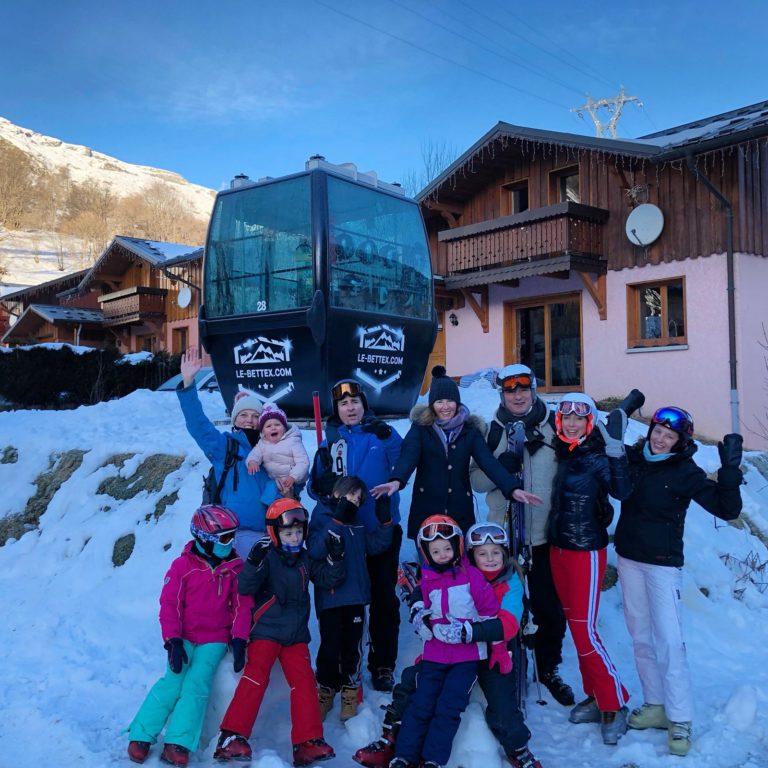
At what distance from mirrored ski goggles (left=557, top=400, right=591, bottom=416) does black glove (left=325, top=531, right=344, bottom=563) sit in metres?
1.44

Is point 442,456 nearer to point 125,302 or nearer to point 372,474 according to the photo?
point 372,474

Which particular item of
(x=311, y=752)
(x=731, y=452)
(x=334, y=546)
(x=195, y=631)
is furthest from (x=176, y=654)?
(x=731, y=452)

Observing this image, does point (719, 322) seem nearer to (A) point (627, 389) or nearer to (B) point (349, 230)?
(A) point (627, 389)

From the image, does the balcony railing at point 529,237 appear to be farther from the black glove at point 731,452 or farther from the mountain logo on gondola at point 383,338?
the black glove at point 731,452

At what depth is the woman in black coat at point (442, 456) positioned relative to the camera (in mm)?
4316

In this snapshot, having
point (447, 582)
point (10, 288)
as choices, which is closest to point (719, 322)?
point (447, 582)

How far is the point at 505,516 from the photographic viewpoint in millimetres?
4348

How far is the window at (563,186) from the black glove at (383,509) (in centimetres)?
1352

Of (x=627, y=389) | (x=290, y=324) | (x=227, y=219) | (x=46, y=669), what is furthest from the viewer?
(x=627, y=389)

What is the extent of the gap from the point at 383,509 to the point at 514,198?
14.5 metres

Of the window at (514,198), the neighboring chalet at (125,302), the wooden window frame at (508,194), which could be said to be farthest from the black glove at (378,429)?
the neighboring chalet at (125,302)

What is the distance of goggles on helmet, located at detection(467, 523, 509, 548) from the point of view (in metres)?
3.77

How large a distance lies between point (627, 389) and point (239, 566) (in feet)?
38.9

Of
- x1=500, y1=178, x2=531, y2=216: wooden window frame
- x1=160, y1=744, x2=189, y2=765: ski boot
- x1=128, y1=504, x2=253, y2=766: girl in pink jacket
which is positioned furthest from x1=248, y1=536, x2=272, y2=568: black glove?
x1=500, y1=178, x2=531, y2=216: wooden window frame
